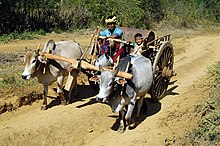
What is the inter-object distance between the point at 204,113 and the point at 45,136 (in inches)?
135

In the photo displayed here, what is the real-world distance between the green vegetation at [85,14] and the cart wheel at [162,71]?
1047cm

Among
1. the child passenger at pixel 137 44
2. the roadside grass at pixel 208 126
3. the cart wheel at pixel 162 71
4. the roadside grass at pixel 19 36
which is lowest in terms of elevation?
the roadside grass at pixel 19 36

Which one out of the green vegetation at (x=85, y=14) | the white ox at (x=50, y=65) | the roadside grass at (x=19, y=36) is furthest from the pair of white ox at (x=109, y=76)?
the green vegetation at (x=85, y=14)

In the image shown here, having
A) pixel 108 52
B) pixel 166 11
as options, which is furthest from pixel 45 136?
pixel 166 11

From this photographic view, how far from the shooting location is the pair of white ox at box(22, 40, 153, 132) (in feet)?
21.0

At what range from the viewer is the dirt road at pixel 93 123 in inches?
273

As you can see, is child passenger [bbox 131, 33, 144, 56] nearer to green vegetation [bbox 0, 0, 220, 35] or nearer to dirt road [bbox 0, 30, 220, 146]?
dirt road [bbox 0, 30, 220, 146]

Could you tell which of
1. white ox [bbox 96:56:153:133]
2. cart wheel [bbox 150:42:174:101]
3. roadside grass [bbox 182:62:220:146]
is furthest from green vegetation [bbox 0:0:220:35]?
roadside grass [bbox 182:62:220:146]

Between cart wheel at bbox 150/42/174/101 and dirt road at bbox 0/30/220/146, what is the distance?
0.97 feet

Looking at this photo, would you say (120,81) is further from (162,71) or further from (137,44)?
(162,71)

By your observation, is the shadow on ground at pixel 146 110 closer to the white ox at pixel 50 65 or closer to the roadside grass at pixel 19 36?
the white ox at pixel 50 65

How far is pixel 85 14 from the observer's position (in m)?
20.4

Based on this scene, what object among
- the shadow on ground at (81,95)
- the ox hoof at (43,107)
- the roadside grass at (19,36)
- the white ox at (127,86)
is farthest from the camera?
the roadside grass at (19,36)

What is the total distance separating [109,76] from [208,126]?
84.2 inches
